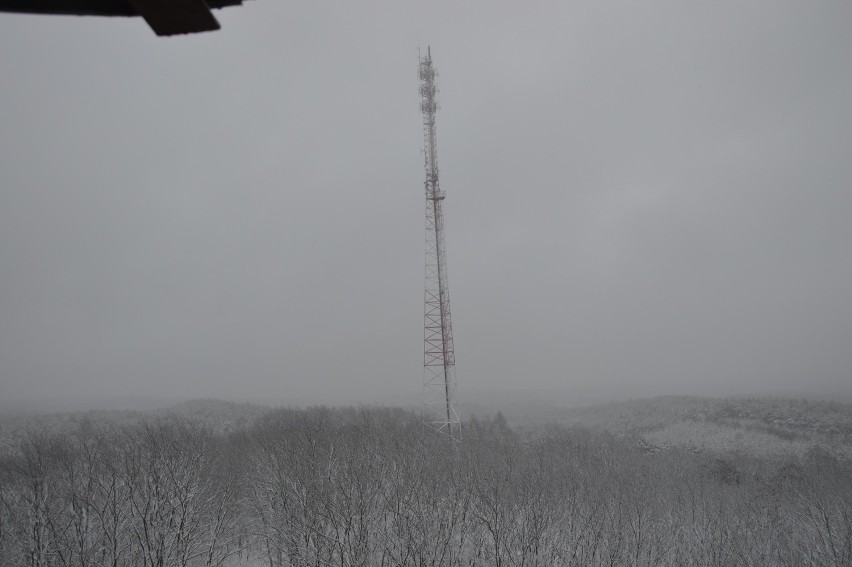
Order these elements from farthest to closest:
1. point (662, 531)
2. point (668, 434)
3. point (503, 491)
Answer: point (668, 434) < point (662, 531) < point (503, 491)

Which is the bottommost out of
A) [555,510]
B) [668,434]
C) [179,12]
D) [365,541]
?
[668,434]

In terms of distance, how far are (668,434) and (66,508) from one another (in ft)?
213

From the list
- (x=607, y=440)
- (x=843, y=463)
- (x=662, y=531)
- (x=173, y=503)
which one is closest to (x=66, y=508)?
(x=173, y=503)

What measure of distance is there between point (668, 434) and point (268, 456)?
5623 cm

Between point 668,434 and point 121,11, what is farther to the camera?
point 668,434

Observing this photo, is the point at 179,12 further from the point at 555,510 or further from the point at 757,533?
the point at 757,533

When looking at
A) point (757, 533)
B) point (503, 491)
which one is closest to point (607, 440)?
point (757, 533)

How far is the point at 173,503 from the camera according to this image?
16266 millimetres

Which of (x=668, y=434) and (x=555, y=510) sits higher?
(x=555, y=510)

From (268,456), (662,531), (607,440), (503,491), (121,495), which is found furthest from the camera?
(607,440)

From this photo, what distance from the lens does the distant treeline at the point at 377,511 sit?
52.4ft

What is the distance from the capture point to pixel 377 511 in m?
18.0

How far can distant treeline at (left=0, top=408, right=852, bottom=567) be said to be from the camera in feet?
52.4

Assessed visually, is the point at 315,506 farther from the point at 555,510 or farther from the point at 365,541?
the point at 555,510
